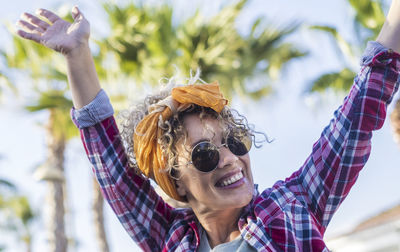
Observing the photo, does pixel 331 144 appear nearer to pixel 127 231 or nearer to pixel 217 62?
pixel 127 231

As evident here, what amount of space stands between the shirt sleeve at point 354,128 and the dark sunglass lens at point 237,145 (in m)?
0.26

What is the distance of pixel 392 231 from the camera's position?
8.20m

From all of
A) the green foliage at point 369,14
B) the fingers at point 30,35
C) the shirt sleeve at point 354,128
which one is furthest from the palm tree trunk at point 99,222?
the shirt sleeve at point 354,128

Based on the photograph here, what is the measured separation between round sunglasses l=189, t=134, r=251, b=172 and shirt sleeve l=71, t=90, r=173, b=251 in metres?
0.30

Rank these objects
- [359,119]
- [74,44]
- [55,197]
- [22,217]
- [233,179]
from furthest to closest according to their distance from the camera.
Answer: [22,217] < [55,197] < [74,44] < [233,179] < [359,119]

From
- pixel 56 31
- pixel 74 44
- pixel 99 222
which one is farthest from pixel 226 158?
pixel 99 222

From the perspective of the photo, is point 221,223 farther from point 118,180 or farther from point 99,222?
point 99,222

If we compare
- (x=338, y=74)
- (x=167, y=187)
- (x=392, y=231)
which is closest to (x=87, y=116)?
→ (x=167, y=187)

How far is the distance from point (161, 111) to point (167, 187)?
288 millimetres

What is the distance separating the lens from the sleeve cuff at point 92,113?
1956 mm

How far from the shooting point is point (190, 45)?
6.82 meters

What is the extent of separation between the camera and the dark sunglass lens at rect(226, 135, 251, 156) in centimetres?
187

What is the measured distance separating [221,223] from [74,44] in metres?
0.85

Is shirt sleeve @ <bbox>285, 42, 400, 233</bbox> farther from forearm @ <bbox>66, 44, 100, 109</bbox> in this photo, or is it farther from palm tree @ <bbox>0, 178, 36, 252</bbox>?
palm tree @ <bbox>0, 178, 36, 252</bbox>
